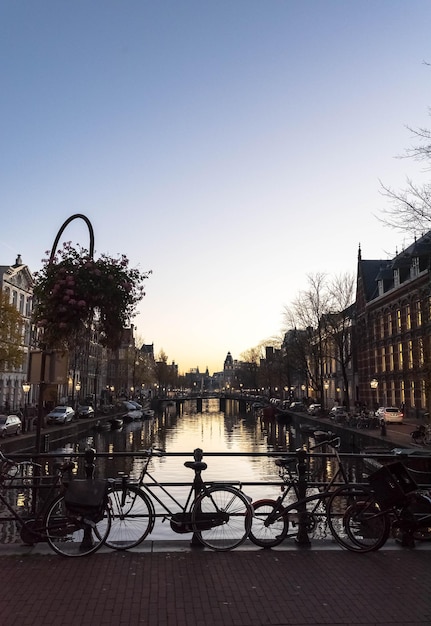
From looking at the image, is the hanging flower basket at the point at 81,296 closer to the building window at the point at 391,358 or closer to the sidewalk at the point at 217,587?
the sidewalk at the point at 217,587

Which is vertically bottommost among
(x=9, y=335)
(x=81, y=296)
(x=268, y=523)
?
(x=268, y=523)

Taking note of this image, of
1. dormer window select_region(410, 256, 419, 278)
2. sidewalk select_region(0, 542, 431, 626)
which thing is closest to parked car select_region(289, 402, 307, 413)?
dormer window select_region(410, 256, 419, 278)

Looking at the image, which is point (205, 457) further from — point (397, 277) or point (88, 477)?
point (397, 277)

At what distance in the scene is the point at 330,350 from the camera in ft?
235

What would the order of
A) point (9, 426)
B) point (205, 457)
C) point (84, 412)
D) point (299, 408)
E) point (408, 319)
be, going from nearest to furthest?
1. point (205, 457)
2. point (9, 426)
3. point (408, 319)
4. point (84, 412)
5. point (299, 408)

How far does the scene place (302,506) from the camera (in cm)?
798

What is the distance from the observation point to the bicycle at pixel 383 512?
24.9 ft

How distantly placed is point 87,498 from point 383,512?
4.17 metres

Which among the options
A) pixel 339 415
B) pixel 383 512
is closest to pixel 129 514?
pixel 383 512

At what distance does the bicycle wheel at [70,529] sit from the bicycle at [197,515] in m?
0.24

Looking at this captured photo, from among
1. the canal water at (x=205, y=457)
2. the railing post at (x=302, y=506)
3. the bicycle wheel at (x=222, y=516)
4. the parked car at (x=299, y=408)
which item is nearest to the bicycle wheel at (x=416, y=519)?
the railing post at (x=302, y=506)

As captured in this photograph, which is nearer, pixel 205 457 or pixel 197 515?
pixel 197 515

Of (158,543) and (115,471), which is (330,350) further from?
(158,543)

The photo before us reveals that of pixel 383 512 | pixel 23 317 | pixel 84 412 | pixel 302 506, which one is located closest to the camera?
pixel 383 512
